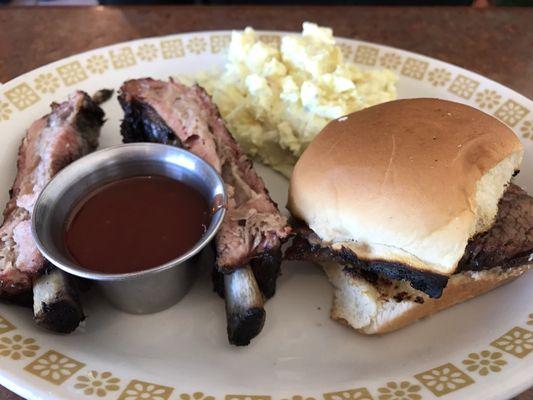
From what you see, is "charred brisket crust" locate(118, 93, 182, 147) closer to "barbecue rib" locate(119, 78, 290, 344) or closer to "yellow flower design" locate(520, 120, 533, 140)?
"barbecue rib" locate(119, 78, 290, 344)

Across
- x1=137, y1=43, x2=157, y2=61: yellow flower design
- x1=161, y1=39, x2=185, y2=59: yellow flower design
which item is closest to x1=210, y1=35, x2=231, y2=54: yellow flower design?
x1=161, y1=39, x2=185, y2=59: yellow flower design

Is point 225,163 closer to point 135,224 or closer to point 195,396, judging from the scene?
point 135,224

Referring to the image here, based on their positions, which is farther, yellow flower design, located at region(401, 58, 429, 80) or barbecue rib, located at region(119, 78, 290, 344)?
yellow flower design, located at region(401, 58, 429, 80)

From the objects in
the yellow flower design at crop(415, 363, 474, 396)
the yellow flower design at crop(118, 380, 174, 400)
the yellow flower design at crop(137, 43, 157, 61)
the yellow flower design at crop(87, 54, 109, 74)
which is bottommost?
the yellow flower design at crop(118, 380, 174, 400)

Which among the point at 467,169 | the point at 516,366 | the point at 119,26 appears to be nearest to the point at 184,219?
the point at 467,169

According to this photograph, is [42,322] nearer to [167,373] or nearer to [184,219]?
[167,373]

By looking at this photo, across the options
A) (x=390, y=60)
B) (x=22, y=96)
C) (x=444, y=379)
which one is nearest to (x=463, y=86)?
(x=390, y=60)
